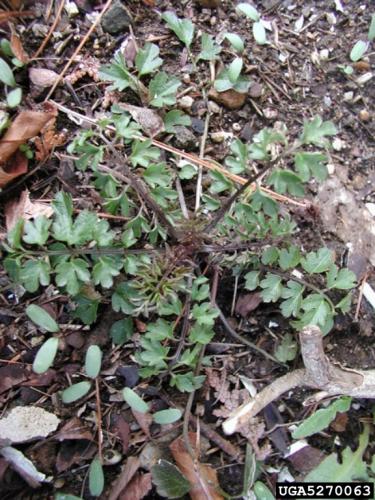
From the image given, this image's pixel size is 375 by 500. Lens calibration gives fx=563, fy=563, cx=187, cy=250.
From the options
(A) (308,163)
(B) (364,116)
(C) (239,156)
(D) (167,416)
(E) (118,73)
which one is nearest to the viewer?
(A) (308,163)

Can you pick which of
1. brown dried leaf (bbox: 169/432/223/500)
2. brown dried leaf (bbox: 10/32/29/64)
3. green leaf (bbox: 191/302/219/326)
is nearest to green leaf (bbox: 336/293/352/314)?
green leaf (bbox: 191/302/219/326)

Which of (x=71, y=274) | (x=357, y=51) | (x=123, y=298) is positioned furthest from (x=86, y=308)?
(x=357, y=51)

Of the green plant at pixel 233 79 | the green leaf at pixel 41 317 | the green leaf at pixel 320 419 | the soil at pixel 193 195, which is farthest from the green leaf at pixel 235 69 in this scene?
the green leaf at pixel 320 419

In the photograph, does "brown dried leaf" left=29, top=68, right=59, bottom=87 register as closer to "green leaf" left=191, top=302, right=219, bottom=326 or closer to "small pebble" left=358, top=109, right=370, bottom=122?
"green leaf" left=191, top=302, right=219, bottom=326

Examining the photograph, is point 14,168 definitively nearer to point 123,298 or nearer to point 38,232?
point 38,232

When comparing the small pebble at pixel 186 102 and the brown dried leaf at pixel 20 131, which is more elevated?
the brown dried leaf at pixel 20 131

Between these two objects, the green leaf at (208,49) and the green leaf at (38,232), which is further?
the green leaf at (208,49)

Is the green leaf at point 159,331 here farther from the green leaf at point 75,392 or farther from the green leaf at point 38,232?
the green leaf at point 38,232

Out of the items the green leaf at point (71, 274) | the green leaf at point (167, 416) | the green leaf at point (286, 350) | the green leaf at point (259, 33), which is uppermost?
the green leaf at point (259, 33)
